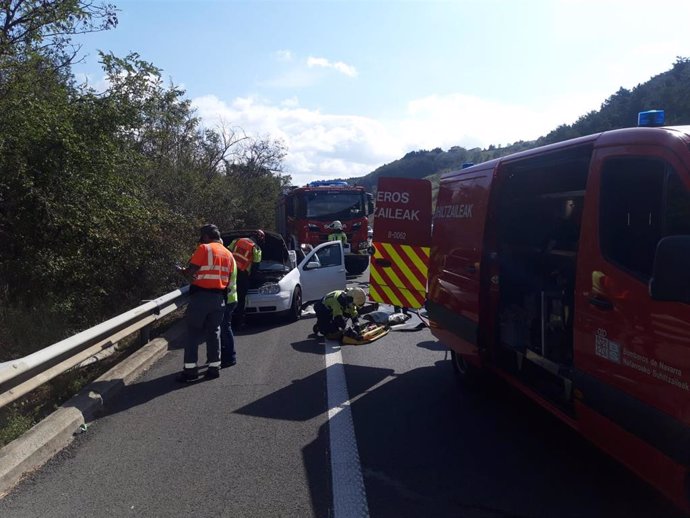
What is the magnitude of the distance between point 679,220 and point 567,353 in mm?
1847

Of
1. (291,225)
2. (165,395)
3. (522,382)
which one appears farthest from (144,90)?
(291,225)

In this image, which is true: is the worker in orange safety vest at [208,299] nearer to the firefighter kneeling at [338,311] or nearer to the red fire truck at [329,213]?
the firefighter kneeling at [338,311]

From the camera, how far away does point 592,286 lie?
403 cm

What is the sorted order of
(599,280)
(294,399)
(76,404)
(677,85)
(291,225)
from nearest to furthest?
(599,280) → (76,404) → (294,399) → (677,85) → (291,225)

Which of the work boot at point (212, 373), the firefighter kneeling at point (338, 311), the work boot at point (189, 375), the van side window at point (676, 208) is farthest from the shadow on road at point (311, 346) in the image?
the van side window at point (676, 208)

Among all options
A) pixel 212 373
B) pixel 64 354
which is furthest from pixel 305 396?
pixel 64 354

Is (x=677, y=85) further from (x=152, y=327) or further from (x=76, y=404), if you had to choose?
(x=76, y=404)

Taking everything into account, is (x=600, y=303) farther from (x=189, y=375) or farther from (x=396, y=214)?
(x=396, y=214)

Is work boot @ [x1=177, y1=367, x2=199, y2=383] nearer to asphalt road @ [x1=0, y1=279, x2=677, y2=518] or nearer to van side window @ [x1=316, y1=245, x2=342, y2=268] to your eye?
asphalt road @ [x1=0, y1=279, x2=677, y2=518]

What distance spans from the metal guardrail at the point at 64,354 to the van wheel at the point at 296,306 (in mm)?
3073

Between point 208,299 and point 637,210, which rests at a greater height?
point 637,210

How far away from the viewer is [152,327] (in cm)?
1102

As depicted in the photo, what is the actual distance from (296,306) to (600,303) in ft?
27.7

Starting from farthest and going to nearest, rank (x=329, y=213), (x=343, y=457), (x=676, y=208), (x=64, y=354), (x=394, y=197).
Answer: (x=329, y=213)
(x=394, y=197)
(x=64, y=354)
(x=343, y=457)
(x=676, y=208)
